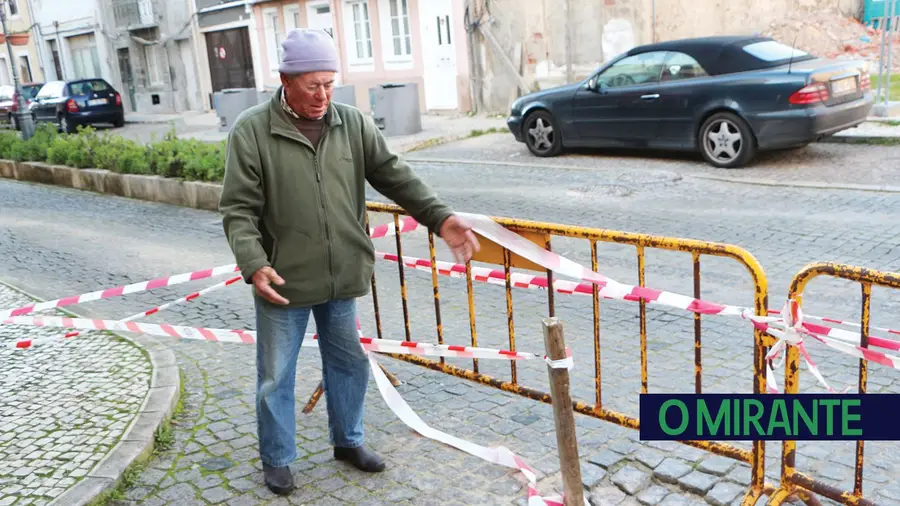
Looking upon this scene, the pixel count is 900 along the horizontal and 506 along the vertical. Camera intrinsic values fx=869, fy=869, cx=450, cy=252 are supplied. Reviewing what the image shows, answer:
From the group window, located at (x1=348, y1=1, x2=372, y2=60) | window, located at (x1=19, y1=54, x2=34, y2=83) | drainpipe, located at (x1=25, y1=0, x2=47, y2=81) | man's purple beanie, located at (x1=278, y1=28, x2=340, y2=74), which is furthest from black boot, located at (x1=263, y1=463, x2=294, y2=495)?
window, located at (x1=19, y1=54, x2=34, y2=83)

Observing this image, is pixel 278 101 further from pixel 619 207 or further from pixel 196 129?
pixel 196 129

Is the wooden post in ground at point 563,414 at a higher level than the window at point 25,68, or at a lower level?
lower

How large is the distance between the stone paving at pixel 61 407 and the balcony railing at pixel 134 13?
92.9 feet

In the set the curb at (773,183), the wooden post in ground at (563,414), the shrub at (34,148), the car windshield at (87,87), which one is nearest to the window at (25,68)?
the car windshield at (87,87)

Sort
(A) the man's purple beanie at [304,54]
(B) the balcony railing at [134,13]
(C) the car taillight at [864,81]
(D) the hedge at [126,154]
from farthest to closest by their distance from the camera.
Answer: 1. (B) the balcony railing at [134,13]
2. (D) the hedge at [126,154]
3. (C) the car taillight at [864,81]
4. (A) the man's purple beanie at [304,54]

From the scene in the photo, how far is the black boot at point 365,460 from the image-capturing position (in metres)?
4.12

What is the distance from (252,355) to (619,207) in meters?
5.16

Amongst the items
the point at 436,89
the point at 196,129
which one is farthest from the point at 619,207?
the point at 196,129

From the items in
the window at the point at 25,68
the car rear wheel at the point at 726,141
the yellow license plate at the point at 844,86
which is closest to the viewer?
the yellow license plate at the point at 844,86

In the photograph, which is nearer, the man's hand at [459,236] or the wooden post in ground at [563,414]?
the wooden post in ground at [563,414]

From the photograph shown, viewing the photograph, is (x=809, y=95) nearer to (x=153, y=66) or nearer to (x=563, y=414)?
(x=563, y=414)

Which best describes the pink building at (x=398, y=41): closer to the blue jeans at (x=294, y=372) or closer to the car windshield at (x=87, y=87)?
the car windshield at (x=87, y=87)

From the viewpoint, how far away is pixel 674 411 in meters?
3.14

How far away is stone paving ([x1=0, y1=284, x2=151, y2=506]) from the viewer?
165 inches
